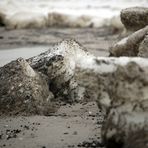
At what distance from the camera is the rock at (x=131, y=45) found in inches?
214

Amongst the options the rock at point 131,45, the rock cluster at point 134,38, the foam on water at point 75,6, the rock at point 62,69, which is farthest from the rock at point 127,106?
the foam on water at point 75,6

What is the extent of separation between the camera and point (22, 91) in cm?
463

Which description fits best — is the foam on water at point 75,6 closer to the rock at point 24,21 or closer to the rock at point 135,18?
the rock at point 24,21

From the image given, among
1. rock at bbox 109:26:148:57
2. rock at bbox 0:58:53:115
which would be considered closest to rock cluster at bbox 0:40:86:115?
rock at bbox 0:58:53:115

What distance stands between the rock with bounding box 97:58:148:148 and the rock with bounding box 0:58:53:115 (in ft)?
4.98

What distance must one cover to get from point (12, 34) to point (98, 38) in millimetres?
2615

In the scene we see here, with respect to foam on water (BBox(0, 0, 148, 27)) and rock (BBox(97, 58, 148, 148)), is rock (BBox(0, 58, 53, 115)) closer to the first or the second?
rock (BBox(97, 58, 148, 148))

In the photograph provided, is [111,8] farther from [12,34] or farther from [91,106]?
[91,106]

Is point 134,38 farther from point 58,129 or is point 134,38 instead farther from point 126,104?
point 126,104

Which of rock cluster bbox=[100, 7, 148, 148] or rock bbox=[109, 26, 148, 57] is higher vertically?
rock bbox=[109, 26, 148, 57]

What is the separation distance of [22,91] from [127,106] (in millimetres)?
1739

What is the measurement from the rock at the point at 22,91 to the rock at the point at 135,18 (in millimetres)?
2469

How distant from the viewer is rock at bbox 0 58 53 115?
15.0 feet

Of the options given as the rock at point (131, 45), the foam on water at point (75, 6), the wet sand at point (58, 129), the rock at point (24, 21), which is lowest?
the wet sand at point (58, 129)
